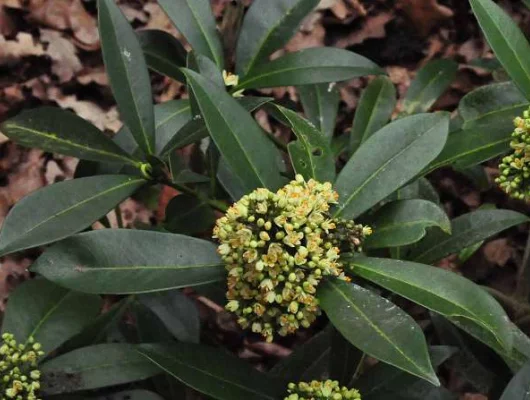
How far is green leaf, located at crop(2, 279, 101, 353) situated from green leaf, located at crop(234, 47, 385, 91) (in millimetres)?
617

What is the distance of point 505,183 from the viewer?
1.45 metres

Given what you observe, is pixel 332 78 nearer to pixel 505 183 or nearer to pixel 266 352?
pixel 505 183

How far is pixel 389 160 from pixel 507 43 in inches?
15.5

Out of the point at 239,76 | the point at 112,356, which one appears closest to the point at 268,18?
the point at 239,76

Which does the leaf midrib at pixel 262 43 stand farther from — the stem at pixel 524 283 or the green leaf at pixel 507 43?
the stem at pixel 524 283

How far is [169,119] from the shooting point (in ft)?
5.47

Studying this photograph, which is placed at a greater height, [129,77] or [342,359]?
[129,77]

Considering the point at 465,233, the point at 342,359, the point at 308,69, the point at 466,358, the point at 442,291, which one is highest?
the point at 308,69

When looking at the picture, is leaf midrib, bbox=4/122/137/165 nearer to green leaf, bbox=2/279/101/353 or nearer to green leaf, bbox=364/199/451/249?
A: green leaf, bbox=2/279/101/353

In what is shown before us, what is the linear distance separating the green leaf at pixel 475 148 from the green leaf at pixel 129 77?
2.04 feet

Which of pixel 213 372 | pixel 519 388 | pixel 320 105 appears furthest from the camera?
pixel 320 105

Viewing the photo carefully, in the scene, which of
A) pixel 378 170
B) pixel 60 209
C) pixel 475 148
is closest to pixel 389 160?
pixel 378 170

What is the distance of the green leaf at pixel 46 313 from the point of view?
1547 millimetres

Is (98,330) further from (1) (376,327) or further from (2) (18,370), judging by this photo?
(1) (376,327)
